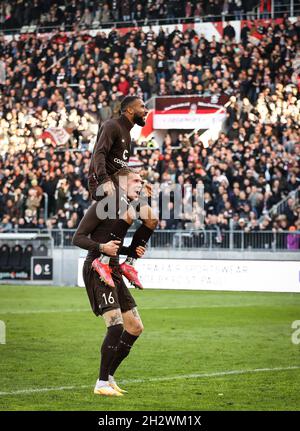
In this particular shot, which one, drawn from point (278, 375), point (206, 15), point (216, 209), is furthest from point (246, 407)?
point (206, 15)

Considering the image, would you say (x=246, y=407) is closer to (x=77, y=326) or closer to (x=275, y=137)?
(x=77, y=326)

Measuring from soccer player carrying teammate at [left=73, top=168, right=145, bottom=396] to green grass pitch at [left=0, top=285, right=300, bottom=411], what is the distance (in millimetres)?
349

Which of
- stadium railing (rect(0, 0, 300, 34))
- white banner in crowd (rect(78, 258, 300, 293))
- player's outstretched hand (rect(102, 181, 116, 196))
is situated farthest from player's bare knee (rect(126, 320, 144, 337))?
stadium railing (rect(0, 0, 300, 34))

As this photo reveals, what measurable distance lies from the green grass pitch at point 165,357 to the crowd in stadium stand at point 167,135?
5.29 m

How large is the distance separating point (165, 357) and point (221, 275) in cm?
1152

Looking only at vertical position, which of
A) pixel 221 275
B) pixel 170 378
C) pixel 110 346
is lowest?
pixel 221 275

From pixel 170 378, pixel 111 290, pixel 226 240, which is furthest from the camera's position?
pixel 226 240

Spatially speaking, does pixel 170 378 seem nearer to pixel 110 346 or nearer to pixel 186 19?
pixel 110 346

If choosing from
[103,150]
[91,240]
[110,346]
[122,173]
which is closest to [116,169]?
[122,173]

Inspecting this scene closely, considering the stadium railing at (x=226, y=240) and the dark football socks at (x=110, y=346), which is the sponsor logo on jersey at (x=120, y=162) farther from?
the stadium railing at (x=226, y=240)

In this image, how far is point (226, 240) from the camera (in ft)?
86.3

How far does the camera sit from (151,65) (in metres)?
33.9

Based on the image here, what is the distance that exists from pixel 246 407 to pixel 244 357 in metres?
4.27

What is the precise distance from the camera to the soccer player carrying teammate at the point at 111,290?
32.3 feet
